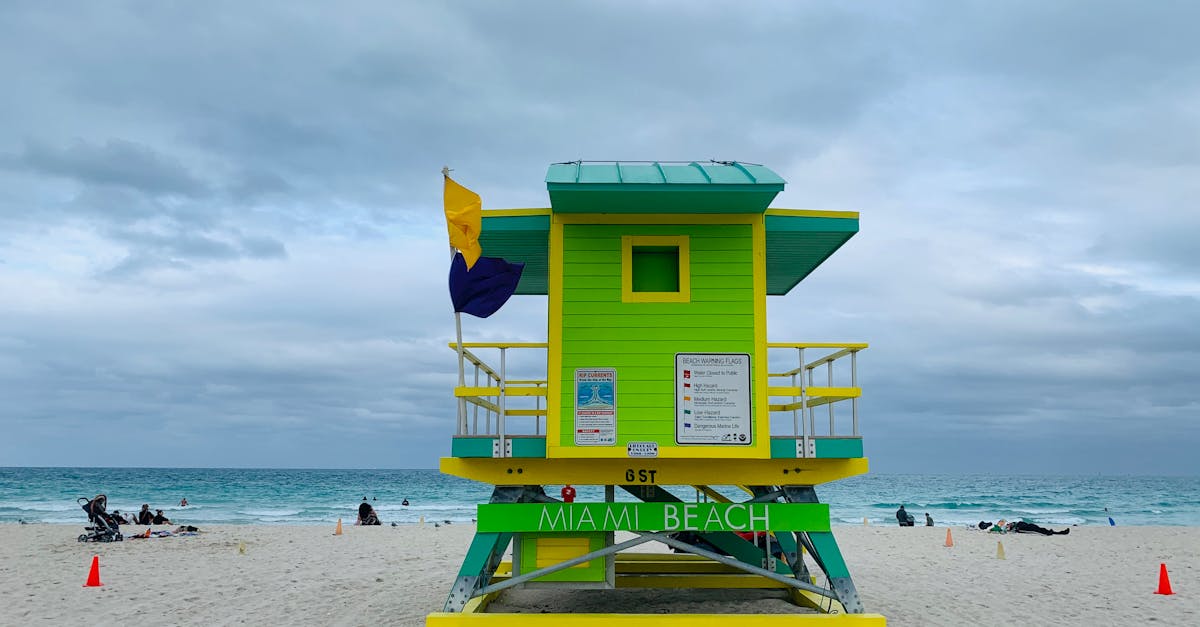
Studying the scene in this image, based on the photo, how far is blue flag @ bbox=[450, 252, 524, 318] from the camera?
31.9 feet

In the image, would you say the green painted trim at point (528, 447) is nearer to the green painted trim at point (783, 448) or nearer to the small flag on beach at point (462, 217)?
the small flag on beach at point (462, 217)

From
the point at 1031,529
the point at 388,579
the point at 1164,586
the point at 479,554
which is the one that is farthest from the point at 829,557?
the point at 1031,529

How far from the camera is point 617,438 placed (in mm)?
9531

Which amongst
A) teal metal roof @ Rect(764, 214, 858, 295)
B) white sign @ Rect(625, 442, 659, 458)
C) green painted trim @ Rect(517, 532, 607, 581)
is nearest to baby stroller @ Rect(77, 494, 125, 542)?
green painted trim @ Rect(517, 532, 607, 581)

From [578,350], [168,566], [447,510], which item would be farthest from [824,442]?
[447,510]

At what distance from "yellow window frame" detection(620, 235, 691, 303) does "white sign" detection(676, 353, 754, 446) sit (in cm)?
69

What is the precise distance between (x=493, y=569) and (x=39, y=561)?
48.1ft

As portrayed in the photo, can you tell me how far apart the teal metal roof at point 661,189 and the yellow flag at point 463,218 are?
94cm

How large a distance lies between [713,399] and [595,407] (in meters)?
1.33

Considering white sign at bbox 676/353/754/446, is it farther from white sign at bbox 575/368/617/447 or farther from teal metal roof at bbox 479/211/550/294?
teal metal roof at bbox 479/211/550/294

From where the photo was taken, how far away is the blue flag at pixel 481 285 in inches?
382

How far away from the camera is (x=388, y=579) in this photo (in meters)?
16.4

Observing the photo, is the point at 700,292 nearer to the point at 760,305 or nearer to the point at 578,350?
the point at 760,305

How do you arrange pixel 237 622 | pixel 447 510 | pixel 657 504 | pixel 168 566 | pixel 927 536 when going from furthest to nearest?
pixel 447 510 < pixel 927 536 < pixel 168 566 < pixel 237 622 < pixel 657 504
